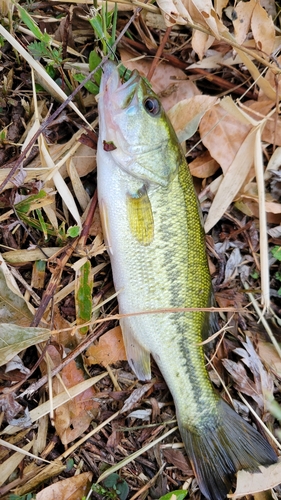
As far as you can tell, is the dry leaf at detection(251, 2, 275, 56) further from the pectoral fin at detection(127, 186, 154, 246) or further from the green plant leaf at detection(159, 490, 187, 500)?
the green plant leaf at detection(159, 490, 187, 500)

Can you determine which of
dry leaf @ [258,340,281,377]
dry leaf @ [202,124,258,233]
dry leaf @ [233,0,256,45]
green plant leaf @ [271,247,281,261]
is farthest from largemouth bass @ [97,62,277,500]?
dry leaf @ [233,0,256,45]

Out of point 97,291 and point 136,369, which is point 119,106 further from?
point 136,369

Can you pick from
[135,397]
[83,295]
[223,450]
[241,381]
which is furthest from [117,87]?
[223,450]

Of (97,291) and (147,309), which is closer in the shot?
(147,309)

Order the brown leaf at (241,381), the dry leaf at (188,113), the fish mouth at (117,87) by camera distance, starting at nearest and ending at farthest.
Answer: the fish mouth at (117,87), the dry leaf at (188,113), the brown leaf at (241,381)

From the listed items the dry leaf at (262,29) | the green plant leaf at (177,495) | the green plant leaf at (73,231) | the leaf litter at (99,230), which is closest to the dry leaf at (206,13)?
the leaf litter at (99,230)

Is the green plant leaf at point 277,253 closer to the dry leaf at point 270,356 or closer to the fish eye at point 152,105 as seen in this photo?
the dry leaf at point 270,356

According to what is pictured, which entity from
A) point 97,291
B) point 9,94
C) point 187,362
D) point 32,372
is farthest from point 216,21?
point 32,372
